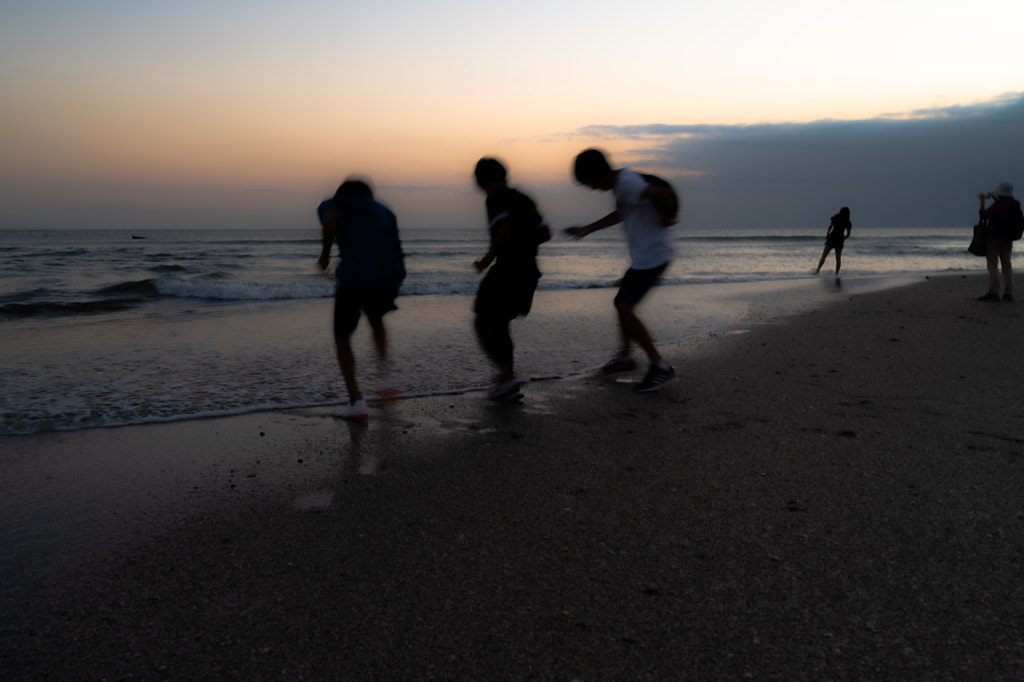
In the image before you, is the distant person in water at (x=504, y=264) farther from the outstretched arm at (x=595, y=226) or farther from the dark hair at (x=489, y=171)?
the outstretched arm at (x=595, y=226)

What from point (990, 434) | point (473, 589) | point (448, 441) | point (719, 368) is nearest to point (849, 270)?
point (719, 368)

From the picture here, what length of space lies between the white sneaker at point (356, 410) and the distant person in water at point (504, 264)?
888 millimetres

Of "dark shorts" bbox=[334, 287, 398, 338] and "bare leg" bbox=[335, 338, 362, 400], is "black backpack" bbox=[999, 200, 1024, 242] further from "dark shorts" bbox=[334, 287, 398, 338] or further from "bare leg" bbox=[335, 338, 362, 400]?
"bare leg" bbox=[335, 338, 362, 400]

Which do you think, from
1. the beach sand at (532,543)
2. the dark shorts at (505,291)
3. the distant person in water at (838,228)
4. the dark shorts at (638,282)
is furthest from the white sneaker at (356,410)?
the distant person in water at (838,228)

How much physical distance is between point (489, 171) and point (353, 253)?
1.09 m

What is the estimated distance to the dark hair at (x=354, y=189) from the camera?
4.43m

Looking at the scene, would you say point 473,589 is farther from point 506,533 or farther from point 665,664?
point 665,664

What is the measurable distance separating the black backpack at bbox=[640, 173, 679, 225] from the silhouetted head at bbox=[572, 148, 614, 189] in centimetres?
29

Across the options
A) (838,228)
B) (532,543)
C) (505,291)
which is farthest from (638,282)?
(838,228)

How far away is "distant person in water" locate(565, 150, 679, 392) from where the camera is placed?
183 inches

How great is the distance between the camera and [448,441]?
3.71 metres

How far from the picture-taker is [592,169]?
4.64m

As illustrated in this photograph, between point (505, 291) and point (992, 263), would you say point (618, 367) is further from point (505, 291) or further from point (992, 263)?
point (992, 263)

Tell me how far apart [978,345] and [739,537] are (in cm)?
543
